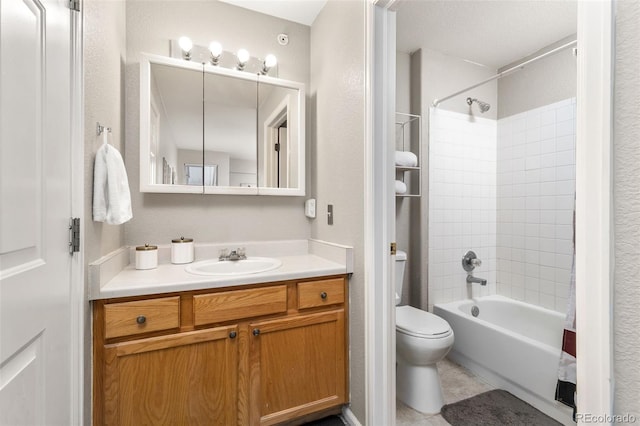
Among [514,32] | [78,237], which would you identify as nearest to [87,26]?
[78,237]

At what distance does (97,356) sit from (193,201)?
0.92 meters

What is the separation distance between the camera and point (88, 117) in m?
1.07

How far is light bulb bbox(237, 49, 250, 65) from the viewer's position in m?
1.84

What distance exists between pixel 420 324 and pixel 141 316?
1506 mm

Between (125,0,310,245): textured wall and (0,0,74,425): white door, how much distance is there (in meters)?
0.72

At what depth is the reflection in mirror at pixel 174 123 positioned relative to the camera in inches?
65.0

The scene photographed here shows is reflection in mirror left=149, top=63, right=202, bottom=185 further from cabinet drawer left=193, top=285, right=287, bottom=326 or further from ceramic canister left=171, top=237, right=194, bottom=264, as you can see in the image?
cabinet drawer left=193, top=285, right=287, bottom=326

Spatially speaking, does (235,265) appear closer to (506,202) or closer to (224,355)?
(224,355)

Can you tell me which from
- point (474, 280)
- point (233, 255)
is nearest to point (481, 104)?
point (474, 280)

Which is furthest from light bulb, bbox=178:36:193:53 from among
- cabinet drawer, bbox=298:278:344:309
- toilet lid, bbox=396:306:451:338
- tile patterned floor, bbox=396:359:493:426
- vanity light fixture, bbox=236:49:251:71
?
tile patterned floor, bbox=396:359:493:426

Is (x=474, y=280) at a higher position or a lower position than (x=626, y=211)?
lower

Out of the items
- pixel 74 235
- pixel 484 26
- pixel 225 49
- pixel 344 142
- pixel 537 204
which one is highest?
pixel 484 26

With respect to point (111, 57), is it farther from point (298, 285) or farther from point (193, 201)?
point (298, 285)

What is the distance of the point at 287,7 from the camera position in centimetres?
190
